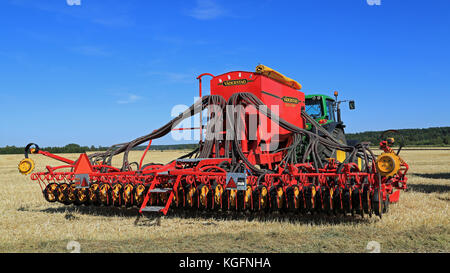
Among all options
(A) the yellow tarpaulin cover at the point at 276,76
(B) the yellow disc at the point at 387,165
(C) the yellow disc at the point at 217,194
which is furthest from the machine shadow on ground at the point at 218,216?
(A) the yellow tarpaulin cover at the point at 276,76

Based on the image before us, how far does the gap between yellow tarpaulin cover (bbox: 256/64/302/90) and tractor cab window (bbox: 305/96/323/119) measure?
5.83 ft

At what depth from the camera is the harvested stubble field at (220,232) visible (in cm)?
473

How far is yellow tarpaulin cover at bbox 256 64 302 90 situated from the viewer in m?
7.62

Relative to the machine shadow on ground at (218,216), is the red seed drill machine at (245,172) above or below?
above

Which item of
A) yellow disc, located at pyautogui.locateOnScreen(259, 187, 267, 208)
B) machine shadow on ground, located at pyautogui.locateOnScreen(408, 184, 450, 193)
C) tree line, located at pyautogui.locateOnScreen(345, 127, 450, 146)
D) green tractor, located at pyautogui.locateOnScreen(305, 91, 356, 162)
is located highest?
tree line, located at pyautogui.locateOnScreen(345, 127, 450, 146)

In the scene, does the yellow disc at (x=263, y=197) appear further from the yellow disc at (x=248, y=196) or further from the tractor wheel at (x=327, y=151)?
the tractor wheel at (x=327, y=151)

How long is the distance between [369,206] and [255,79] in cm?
330

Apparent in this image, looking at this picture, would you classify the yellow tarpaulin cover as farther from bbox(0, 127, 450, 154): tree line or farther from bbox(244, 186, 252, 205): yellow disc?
bbox(0, 127, 450, 154): tree line

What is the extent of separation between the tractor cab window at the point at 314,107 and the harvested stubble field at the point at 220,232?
155 inches

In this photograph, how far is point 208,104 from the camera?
7.73 metres

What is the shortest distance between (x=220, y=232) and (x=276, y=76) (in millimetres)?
3934

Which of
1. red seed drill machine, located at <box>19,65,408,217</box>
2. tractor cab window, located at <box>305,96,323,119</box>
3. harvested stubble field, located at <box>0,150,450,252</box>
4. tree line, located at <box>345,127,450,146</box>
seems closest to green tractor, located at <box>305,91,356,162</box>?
tractor cab window, located at <box>305,96,323,119</box>

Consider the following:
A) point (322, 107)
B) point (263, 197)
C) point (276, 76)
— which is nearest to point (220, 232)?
point (263, 197)
